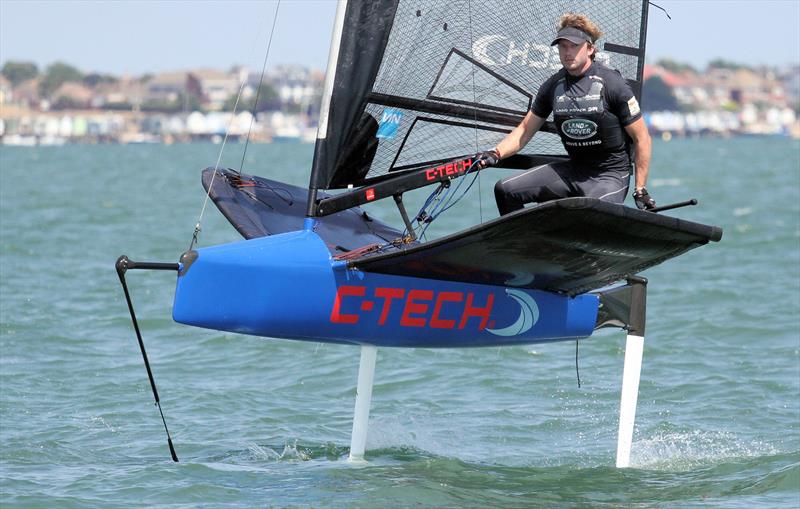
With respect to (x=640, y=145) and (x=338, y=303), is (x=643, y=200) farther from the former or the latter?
(x=338, y=303)

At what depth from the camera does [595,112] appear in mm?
5469

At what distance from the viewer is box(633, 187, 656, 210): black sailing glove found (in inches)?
209

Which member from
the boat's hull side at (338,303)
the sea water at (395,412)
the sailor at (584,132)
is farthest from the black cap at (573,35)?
the sea water at (395,412)

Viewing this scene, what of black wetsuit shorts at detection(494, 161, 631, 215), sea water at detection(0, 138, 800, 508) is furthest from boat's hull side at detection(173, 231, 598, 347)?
sea water at detection(0, 138, 800, 508)

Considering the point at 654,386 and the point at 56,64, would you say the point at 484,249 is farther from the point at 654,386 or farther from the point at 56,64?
the point at 56,64

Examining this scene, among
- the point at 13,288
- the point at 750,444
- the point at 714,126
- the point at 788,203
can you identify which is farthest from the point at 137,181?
the point at 714,126

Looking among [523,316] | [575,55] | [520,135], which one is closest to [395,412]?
[523,316]

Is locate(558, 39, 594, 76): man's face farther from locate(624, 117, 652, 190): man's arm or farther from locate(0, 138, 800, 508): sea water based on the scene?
locate(0, 138, 800, 508): sea water

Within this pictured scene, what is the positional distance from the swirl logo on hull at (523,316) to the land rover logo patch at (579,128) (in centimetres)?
75

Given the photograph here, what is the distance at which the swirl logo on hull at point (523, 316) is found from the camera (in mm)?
5793

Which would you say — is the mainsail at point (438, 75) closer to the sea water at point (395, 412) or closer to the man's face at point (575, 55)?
the man's face at point (575, 55)

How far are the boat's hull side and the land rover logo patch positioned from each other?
2.45 ft

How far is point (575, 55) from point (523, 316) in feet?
3.86

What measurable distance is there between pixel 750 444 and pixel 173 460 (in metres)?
2.81
